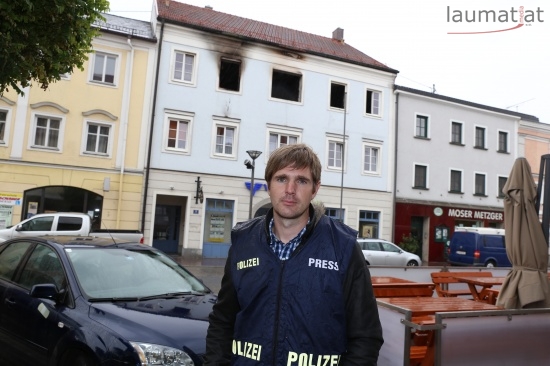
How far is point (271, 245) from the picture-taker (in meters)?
2.19

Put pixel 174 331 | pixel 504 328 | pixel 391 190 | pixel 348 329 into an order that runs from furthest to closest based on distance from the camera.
→ pixel 391 190
pixel 504 328
pixel 174 331
pixel 348 329

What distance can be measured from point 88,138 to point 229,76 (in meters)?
7.56

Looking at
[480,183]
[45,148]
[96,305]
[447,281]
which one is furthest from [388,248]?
[96,305]

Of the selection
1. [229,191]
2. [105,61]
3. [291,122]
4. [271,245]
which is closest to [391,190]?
[291,122]

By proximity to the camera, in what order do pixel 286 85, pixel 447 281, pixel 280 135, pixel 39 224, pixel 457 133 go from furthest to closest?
pixel 457 133 < pixel 286 85 < pixel 280 135 < pixel 39 224 < pixel 447 281

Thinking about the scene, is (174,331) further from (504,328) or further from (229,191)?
(229,191)

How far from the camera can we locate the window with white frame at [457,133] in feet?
91.3

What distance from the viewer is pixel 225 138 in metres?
22.0

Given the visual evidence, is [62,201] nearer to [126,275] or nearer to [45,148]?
[45,148]

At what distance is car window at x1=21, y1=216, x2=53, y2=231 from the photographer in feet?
46.9

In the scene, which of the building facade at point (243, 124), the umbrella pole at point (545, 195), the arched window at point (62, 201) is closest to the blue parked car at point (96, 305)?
the umbrella pole at point (545, 195)

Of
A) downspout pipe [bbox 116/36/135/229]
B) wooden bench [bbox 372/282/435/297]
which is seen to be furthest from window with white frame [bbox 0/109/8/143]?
wooden bench [bbox 372/282/435/297]

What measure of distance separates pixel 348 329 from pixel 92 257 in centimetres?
316

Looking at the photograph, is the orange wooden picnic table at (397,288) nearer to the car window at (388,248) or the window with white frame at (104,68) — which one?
the car window at (388,248)
